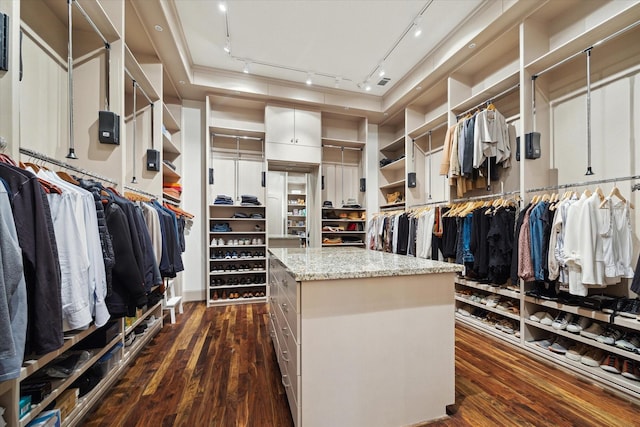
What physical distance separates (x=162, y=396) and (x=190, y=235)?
279cm

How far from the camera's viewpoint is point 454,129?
3352 mm

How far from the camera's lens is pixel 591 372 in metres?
1.99

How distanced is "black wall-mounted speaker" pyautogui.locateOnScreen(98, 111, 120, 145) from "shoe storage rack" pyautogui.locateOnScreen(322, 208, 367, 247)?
3290 millimetres

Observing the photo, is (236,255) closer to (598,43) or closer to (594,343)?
(594,343)

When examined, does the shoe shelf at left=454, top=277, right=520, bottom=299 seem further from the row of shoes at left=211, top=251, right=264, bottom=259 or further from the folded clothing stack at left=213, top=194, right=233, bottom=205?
the folded clothing stack at left=213, top=194, right=233, bottom=205

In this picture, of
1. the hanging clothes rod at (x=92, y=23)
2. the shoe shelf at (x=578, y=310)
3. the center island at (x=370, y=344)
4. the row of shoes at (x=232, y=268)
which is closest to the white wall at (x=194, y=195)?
the row of shoes at (x=232, y=268)

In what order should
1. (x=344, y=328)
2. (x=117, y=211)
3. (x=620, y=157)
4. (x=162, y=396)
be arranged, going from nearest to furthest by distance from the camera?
(x=344, y=328) < (x=117, y=211) < (x=162, y=396) < (x=620, y=157)

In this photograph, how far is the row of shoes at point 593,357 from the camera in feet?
6.07

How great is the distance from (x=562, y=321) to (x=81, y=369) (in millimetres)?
3510

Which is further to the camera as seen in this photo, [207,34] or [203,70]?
[203,70]

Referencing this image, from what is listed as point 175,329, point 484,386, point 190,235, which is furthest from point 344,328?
point 190,235

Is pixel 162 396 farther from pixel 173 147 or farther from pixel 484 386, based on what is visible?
pixel 173 147

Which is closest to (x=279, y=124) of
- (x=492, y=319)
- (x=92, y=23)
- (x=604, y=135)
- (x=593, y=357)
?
(x=92, y=23)

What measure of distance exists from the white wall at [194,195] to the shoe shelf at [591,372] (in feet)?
14.0
